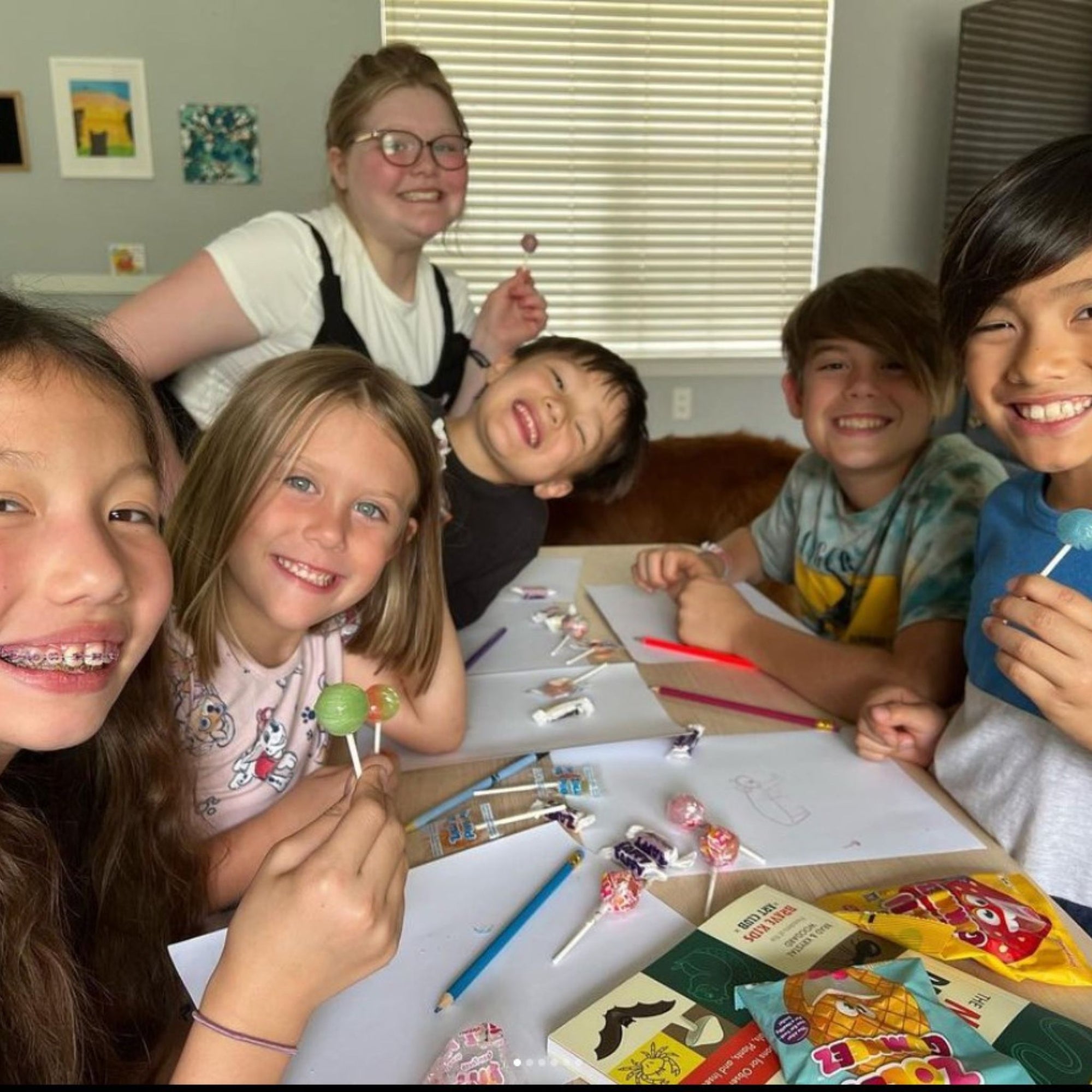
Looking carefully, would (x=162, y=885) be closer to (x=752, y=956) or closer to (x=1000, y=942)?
(x=752, y=956)

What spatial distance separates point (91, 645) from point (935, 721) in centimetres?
83

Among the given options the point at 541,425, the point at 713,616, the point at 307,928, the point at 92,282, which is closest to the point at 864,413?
the point at 713,616

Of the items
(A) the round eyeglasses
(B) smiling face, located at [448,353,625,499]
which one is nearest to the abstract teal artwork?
(A) the round eyeglasses

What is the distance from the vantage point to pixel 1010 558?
39.4 inches

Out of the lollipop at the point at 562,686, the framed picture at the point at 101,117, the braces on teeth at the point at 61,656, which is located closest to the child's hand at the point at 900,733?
the lollipop at the point at 562,686

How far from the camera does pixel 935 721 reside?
1.02 metres

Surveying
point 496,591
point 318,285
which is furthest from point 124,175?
point 496,591

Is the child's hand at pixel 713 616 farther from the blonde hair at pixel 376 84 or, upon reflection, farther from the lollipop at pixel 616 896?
the blonde hair at pixel 376 84

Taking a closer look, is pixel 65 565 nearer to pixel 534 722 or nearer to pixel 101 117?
pixel 534 722

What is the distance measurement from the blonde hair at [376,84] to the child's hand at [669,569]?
2.67 ft

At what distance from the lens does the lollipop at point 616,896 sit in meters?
0.74

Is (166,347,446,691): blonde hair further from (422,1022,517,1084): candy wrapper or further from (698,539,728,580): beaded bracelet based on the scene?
(698,539,728,580): beaded bracelet

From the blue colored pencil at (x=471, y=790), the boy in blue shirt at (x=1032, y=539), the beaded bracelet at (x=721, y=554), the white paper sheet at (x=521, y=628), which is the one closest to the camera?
the boy in blue shirt at (x=1032, y=539)

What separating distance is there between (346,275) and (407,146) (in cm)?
24
